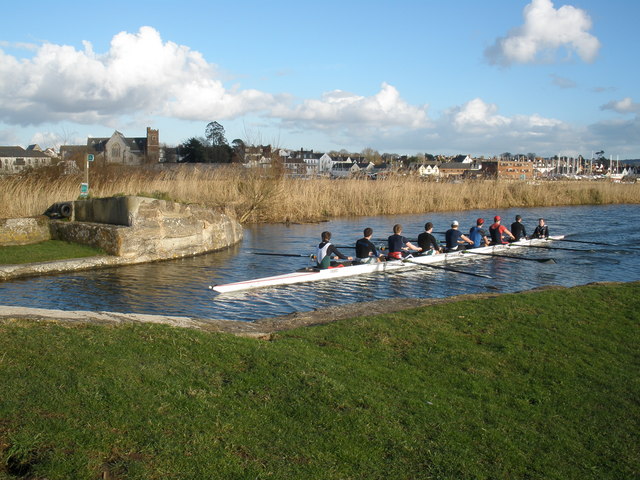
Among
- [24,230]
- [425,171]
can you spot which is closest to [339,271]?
[24,230]

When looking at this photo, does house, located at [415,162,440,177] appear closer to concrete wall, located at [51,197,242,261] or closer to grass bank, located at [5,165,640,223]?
grass bank, located at [5,165,640,223]

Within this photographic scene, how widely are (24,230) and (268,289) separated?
325 inches

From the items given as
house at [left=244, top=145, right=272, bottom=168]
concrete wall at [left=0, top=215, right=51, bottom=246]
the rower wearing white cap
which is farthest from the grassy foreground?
house at [left=244, top=145, right=272, bottom=168]

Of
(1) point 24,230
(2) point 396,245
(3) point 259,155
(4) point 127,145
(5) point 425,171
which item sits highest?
(4) point 127,145

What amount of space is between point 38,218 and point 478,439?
1663 cm

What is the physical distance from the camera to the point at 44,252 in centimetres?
1653

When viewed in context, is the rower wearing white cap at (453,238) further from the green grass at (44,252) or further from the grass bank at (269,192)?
the green grass at (44,252)

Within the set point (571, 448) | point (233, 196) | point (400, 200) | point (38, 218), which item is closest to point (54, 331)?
point (571, 448)

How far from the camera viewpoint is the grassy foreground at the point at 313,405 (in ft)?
13.7

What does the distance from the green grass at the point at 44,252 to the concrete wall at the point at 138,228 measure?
34 centimetres

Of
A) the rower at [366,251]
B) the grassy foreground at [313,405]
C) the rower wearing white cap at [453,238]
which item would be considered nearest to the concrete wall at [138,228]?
the rower at [366,251]

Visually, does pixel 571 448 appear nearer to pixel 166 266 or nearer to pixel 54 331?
pixel 54 331

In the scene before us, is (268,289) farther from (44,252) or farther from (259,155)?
(259,155)

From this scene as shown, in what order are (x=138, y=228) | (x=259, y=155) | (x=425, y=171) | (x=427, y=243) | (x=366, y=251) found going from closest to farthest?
(x=366, y=251) < (x=138, y=228) < (x=427, y=243) < (x=259, y=155) < (x=425, y=171)
